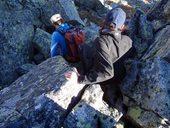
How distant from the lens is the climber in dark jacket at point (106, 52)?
32.7ft

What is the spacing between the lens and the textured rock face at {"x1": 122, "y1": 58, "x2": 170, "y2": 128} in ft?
32.7

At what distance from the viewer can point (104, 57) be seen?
32.5ft

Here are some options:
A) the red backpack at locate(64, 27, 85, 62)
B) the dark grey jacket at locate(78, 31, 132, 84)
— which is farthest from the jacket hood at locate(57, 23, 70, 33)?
the dark grey jacket at locate(78, 31, 132, 84)

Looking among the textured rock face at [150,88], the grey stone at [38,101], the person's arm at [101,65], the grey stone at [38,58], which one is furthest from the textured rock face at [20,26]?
the person's arm at [101,65]

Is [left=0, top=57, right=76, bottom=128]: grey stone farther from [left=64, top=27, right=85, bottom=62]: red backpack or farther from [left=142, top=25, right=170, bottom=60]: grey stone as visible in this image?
[left=142, top=25, right=170, bottom=60]: grey stone

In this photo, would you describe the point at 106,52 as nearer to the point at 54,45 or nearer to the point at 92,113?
the point at 92,113

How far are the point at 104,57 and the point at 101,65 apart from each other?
28 cm

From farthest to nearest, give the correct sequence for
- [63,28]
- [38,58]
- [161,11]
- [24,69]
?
[38,58] < [24,69] < [161,11] < [63,28]

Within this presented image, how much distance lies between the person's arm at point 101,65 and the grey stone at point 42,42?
9.81 metres

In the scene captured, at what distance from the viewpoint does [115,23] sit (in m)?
10.1

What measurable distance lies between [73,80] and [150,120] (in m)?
2.67

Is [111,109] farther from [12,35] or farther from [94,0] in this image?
[94,0]

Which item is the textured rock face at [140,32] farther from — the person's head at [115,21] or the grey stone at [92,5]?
the grey stone at [92,5]

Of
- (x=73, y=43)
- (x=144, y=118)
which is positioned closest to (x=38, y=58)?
(x=73, y=43)
